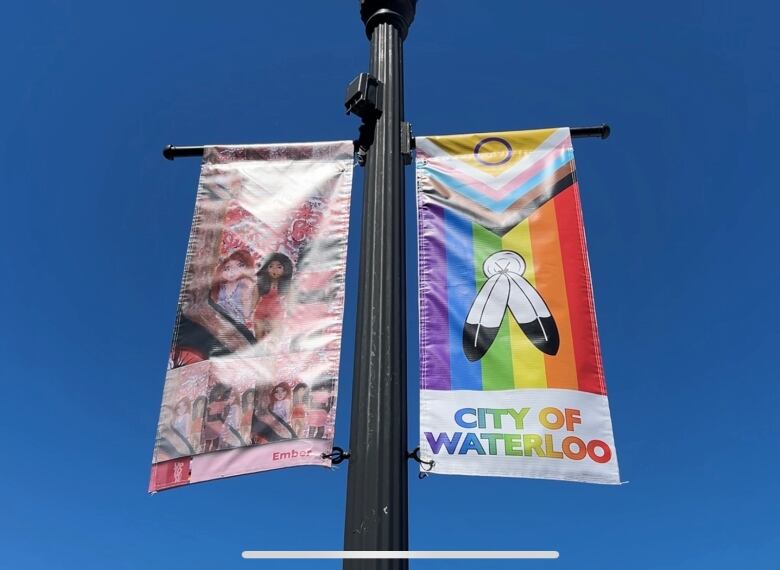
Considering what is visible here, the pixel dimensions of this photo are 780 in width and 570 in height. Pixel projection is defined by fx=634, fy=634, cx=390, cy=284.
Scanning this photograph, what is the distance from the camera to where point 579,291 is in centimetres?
474

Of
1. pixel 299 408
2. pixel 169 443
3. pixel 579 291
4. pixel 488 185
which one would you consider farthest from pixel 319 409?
pixel 488 185

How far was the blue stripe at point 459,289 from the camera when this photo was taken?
170 inches

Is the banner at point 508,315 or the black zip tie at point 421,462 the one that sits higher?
the banner at point 508,315

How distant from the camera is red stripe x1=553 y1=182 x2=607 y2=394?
14.4 feet

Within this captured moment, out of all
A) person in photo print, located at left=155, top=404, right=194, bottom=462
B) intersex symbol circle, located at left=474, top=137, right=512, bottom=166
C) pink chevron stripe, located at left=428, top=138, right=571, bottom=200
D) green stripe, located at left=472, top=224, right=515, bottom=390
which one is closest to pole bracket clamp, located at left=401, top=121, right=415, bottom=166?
pink chevron stripe, located at left=428, top=138, right=571, bottom=200

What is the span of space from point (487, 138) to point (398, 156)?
1.08 m

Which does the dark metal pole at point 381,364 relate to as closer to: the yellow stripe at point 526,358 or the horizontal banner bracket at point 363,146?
the horizontal banner bracket at point 363,146

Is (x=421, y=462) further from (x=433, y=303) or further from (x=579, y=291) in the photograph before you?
(x=579, y=291)

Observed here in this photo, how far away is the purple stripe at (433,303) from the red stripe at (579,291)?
92 centimetres

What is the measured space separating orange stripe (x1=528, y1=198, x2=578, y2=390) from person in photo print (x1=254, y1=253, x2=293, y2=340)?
6.34ft

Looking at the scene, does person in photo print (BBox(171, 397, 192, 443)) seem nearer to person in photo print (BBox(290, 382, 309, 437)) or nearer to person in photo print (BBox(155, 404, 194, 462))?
person in photo print (BBox(155, 404, 194, 462))

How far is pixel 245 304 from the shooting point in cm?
491

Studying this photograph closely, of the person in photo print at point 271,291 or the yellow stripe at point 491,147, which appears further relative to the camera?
the yellow stripe at point 491,147

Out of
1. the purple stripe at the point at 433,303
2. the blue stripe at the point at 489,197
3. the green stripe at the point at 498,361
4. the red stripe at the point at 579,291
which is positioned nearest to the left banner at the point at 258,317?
the purple stripe at the point at 433,303
